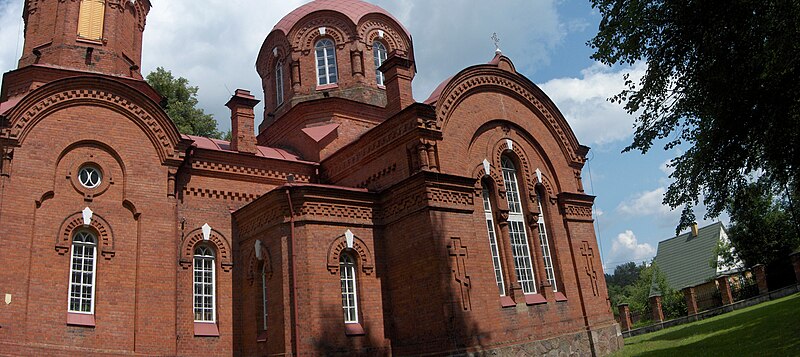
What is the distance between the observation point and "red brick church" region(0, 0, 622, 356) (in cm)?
1238

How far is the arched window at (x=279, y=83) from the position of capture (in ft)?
69.5

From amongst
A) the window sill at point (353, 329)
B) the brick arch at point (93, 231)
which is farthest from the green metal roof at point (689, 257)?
the brick arch at point (93, 231)

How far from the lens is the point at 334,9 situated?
2084 centimetres

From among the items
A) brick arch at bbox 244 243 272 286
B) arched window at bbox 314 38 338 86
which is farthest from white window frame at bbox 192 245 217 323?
arched window at bbox 314 38 338 86

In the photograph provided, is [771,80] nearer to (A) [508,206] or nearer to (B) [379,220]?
(A) [508,206]

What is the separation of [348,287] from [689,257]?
111 feet

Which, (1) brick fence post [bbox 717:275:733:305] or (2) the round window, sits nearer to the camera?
(2) the round window

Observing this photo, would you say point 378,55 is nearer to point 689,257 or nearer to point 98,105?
point 98,105

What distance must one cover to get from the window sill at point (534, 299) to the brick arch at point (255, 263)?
603cm

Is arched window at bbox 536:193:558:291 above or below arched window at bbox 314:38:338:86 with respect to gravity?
below

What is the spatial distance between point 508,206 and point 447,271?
3392 millimetres

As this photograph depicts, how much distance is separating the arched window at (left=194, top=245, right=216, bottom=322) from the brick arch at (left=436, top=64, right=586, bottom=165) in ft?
20.8

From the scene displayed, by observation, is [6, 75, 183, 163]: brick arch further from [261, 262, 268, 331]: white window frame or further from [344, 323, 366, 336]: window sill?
[344, 323, 366, 336]: window sill

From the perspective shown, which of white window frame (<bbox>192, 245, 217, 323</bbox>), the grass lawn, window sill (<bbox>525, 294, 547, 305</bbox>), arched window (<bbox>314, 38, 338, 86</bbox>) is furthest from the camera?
arched window (<bbox>314, 38, 338, 86</bbox>)
